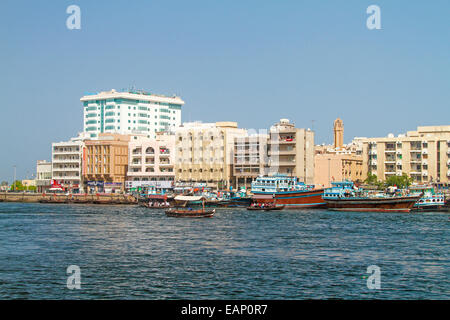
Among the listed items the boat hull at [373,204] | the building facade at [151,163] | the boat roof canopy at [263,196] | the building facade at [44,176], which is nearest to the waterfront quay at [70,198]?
the building facade at [151,163]

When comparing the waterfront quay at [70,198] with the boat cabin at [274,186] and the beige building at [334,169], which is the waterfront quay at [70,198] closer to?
the boat cabin at [274,186]

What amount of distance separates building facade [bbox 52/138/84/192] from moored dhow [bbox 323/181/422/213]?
84159 mm

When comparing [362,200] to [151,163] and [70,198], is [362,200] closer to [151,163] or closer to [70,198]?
[151,163]

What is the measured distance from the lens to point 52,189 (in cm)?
17212

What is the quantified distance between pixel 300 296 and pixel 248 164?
121 meters

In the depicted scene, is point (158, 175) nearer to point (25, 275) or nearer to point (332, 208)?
point (332, 208)

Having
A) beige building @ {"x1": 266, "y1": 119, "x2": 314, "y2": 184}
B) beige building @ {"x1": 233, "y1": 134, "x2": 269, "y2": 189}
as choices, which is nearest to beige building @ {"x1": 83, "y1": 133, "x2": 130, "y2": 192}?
beige building @ {"x1": 233, "y1": 134, "x2": 269, "y2": 189}

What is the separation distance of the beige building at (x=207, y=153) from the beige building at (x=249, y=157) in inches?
128

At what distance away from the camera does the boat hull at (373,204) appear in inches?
4131

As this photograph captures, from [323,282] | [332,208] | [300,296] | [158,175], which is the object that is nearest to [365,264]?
[323,282]

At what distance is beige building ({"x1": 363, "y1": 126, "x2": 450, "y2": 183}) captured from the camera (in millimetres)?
145500

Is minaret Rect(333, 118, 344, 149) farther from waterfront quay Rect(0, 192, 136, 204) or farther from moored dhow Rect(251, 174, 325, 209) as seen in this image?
waterfront quay Rect(0, 192, 136, 204)

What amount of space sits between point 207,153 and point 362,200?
56.9 metres
